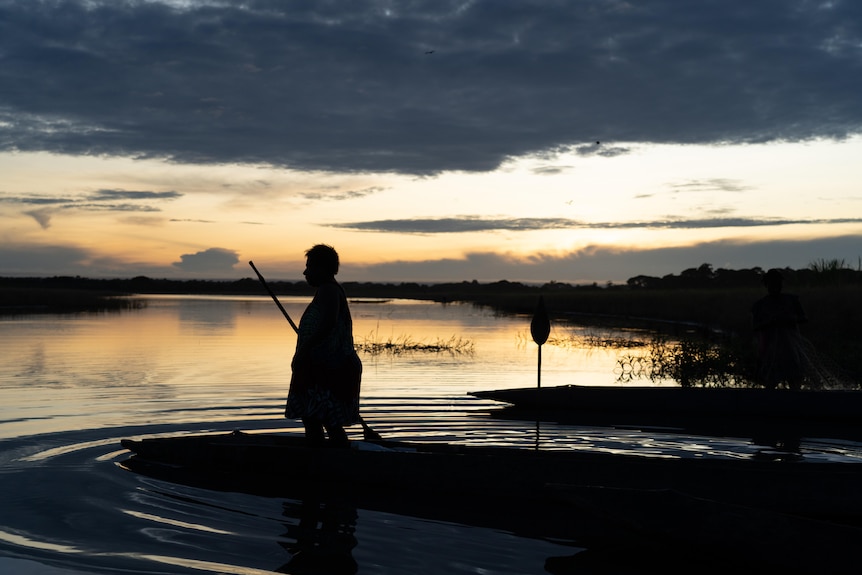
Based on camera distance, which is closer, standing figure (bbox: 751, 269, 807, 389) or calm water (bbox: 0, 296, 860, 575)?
calm water (bbox: 0, 296, 860, 575)

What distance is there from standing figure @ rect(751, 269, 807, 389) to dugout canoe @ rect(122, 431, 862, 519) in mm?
4768

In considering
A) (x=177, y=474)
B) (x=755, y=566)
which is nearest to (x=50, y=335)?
(x=177, y=474)

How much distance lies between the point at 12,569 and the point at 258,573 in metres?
1.63

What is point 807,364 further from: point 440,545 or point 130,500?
point 130,500

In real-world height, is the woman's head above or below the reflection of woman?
above

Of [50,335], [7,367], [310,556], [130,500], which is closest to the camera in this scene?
[310,556]

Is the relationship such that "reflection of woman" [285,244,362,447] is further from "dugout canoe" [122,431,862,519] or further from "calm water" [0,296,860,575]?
"calm water" [0,296,860,575]

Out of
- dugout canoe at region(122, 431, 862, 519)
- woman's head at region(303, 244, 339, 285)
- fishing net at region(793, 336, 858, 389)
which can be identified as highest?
woman's head at region(303, 244, 339, 285)

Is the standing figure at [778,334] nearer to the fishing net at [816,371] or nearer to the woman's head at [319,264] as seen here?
the fishing net at [816,371]

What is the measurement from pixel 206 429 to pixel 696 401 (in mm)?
7099

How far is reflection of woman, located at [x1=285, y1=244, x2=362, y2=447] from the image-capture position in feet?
23.6

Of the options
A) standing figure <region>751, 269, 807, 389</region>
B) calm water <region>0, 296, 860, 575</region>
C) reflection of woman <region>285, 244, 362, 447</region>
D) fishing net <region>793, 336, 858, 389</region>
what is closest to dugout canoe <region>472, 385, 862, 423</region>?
standing figure <region>751, 269, 807, 389</region>

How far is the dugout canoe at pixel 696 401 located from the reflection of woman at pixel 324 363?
541cm

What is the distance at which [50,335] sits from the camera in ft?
82.0
